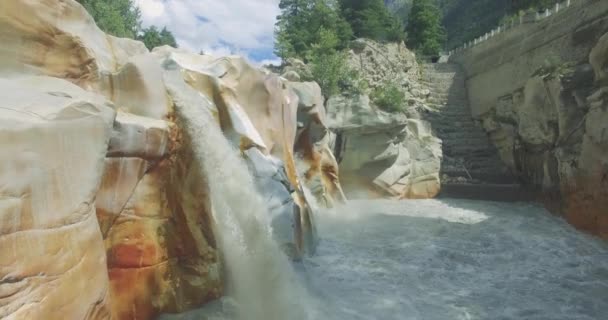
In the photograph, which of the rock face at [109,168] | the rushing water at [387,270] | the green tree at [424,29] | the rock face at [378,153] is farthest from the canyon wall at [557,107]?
the green tree at [424,29]

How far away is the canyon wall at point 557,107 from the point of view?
33.6 feet

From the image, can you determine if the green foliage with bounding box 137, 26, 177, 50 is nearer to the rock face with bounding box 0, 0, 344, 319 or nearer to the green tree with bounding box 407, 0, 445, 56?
the green tree with bounding box 407, 0, 445, 56

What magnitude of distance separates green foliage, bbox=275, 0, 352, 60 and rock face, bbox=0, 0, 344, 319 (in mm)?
16437

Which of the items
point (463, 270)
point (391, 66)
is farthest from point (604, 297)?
point (391, 66)

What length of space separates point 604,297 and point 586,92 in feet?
21.6

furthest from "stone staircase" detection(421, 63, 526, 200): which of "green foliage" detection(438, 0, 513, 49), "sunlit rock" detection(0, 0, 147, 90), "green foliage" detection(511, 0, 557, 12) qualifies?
"green foliage" detection(438, 0, 513, 49)

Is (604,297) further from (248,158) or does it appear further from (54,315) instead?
(54,315)

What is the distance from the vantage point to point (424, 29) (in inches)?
1238

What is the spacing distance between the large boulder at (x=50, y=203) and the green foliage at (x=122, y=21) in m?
17.5

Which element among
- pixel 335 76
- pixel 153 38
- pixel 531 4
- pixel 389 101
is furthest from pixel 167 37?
pixel 531 4

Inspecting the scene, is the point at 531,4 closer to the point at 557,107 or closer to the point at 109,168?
the point at 557,107

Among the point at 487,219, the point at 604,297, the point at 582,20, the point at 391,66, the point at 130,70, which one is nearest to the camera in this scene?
the point at 130,70

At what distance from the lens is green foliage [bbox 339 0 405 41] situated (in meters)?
26.1

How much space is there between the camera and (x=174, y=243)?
5719mm
